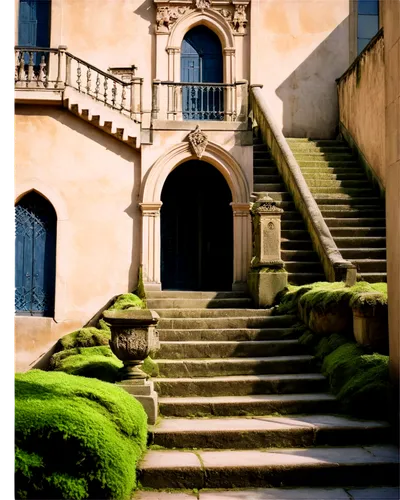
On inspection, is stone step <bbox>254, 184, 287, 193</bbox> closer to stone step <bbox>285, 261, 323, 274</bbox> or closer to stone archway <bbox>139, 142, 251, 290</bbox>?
stone archway <bbox>139, 142, 251, 290</bbox>

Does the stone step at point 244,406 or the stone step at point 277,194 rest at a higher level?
the stone step at point 277,194

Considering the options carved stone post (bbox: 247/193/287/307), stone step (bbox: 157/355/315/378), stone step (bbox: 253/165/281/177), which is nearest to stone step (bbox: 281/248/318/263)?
carved stone post (bbox: 247/193/287/307)

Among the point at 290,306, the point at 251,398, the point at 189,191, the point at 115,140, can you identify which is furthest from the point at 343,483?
the point at 189,191

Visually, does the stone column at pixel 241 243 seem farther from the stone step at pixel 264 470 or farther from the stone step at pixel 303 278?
the stone step at pixel 264 470

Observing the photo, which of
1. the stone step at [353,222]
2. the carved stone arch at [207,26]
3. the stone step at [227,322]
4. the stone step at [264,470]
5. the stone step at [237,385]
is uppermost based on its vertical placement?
the carved stone arch at [207,26]

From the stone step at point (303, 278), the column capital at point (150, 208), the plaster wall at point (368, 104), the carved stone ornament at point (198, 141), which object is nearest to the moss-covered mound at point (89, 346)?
the column capital at point (150, 208)

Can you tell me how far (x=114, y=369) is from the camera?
7.81m

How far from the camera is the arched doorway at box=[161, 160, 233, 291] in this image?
608 inches

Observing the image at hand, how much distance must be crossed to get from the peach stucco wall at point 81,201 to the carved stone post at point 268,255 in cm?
314

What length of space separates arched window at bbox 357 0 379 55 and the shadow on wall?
42cm

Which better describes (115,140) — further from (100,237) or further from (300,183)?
(300,183)

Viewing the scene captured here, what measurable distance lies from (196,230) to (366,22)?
24.5ft

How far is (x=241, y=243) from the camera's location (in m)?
13.3

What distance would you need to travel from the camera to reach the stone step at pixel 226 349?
903cm
